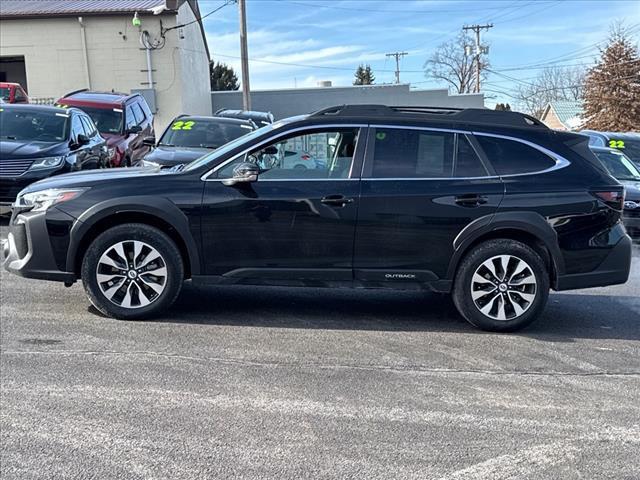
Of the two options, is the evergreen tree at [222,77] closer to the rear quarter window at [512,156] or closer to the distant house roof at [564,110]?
the distant house roof at [564,110]

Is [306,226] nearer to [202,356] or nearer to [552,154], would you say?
[202,356]

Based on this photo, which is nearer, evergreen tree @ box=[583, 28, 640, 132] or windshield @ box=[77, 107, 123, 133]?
windshield @ box=[77, 107, 123, 133]

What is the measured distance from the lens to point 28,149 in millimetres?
9523

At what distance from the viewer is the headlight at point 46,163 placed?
30.7 ft

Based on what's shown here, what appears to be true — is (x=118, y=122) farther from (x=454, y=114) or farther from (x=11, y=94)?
(x=454, y=114)

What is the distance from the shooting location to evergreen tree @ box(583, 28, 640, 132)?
3869 cm

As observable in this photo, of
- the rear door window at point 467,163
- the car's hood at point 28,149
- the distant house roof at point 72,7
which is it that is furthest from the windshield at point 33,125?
the distant house roof at point 72,7

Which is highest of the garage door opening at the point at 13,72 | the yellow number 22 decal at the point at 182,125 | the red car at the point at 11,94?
the garage door opening at the point at 13,72

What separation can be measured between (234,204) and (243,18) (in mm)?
23425

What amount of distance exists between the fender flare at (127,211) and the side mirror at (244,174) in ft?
1.68

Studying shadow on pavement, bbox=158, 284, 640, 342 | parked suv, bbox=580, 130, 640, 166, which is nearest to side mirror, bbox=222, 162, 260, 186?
shadow on pavement, bbox=158, 284, 640, 342

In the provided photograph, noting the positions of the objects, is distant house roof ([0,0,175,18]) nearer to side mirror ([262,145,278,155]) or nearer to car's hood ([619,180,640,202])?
car's hood ([619,180,640,202])

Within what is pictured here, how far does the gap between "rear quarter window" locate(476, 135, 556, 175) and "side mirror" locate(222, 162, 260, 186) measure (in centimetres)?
197

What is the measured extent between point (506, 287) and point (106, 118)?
1065cm
